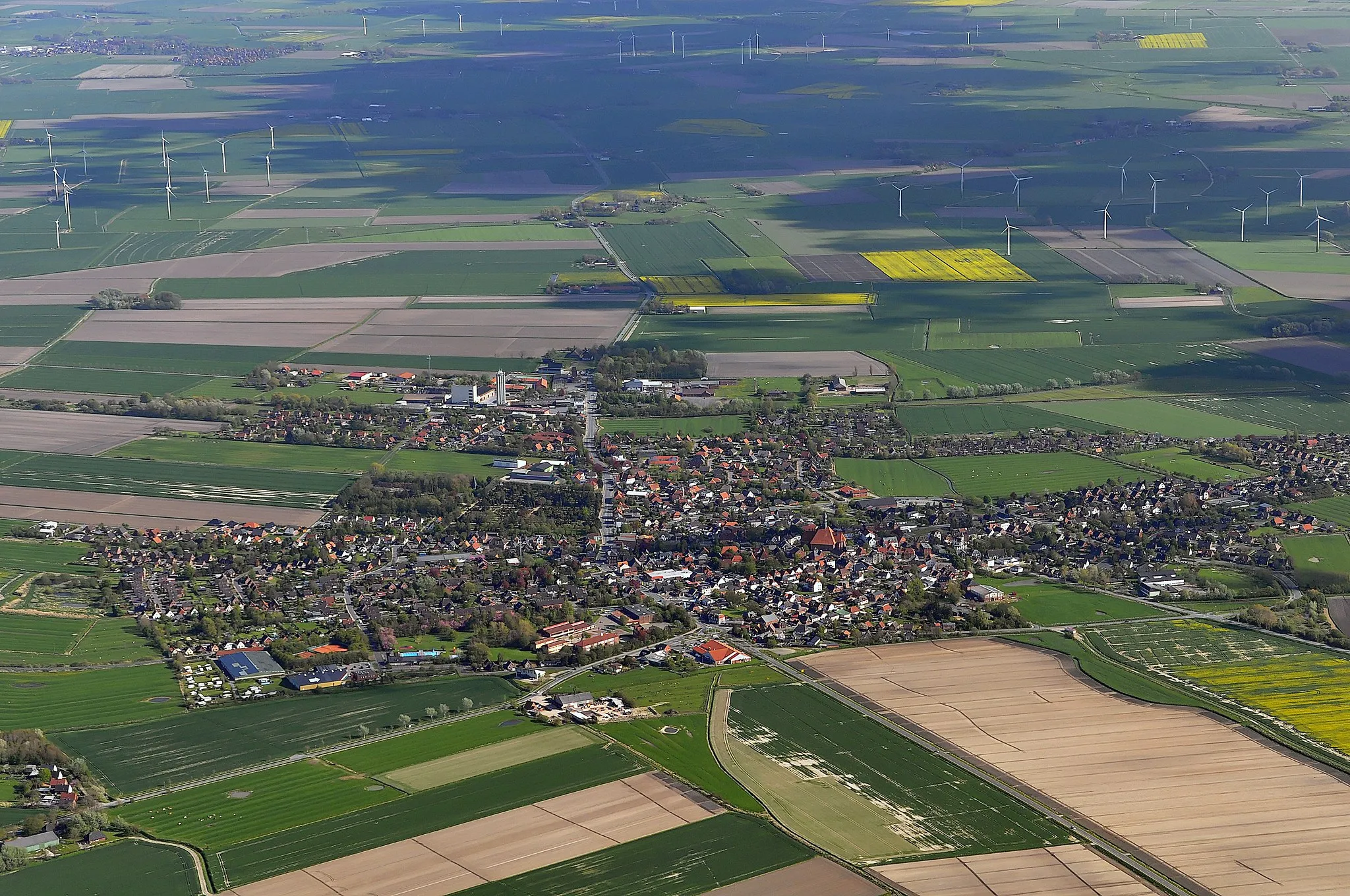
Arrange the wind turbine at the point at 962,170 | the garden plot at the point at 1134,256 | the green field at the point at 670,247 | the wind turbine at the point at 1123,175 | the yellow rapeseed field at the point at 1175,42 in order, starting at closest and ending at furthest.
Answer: the garden plot at the point at 1134,256 → the green field at the point at 670,247 → the wind turbine at the point at 1123,175 → the wind turbine at the point at 962,170 → the yellow rapeseed field at the point at 1175,42

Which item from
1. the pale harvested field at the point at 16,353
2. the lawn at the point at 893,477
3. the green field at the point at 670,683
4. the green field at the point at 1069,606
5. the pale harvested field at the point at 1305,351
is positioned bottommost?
the green field at the point at 1069,606

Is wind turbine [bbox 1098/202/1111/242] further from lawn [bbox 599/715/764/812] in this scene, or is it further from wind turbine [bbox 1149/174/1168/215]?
lawn [bbox 599/715/764/812]

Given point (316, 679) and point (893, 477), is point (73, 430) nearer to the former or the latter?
point (316, 679)

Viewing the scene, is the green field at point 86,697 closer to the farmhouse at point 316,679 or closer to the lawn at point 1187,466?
the farmhouse at point 316,679

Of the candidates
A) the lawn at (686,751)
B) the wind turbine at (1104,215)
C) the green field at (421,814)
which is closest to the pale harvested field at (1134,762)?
the lawn at (686,751)

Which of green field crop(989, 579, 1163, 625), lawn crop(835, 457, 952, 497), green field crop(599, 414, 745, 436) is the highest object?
green field crop(599, 414, 745, 436)

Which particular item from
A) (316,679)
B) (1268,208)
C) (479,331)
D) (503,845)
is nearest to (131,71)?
(479,331)

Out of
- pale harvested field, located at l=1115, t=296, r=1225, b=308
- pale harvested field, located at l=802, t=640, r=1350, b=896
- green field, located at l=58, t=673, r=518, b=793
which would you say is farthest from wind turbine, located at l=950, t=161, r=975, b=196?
green field, located at l=58, t=673, r=518, b=793
